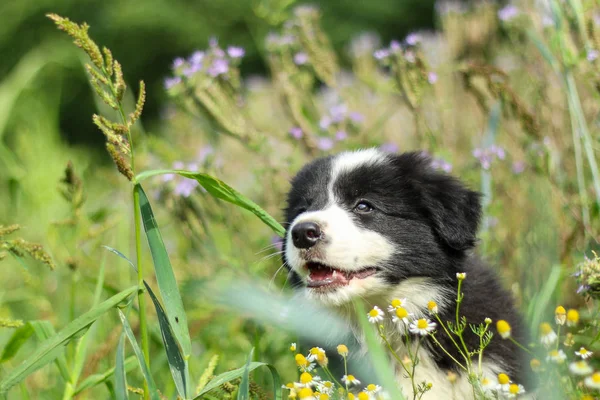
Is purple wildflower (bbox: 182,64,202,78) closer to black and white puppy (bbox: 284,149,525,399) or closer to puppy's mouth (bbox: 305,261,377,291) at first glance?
black and white puppy (bbox: 284,149,525,399)

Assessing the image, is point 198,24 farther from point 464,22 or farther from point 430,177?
point 430,177

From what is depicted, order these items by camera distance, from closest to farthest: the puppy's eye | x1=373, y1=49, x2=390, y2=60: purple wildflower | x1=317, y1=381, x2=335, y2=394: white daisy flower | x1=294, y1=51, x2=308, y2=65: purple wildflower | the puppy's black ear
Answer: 1. x1=317, y1=381, x2=335, y2=394: white daisy flower
2. the puppy's black ear
3. the puppy's eye
4. x1=373, y1=49, x2=390, y2=60: purple wildflower
5. x1=294, y1=51, x2=308, y2=65: purple wildflower

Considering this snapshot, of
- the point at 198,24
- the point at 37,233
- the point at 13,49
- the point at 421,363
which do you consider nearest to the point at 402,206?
the point at 421,363

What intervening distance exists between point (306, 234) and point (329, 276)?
185mm

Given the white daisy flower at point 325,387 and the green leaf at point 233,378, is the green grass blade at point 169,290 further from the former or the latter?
the white daisy flower at point 325,387

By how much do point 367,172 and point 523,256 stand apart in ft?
3.52

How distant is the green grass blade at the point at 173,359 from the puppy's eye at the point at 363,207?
1.07 metres

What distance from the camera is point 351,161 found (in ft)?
9.56

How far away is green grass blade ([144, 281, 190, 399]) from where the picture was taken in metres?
1.81

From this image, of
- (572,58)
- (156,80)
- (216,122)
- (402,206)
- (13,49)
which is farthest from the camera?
(156,80)

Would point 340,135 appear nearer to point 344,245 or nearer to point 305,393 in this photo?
point 344,245

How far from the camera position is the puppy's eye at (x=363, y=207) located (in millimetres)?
2744

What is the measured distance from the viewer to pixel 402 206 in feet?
8.91

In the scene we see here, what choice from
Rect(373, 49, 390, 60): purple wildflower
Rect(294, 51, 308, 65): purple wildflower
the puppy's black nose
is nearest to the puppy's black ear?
the puppy's black nose
